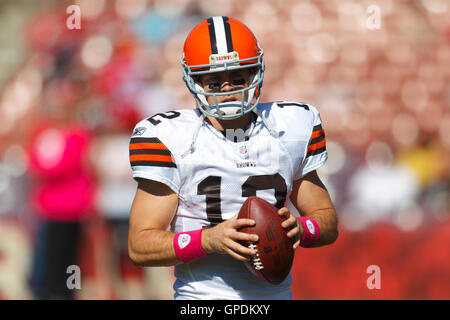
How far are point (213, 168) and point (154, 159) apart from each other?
0.56ft

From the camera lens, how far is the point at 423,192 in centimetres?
440

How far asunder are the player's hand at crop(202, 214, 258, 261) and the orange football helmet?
340 millimetres

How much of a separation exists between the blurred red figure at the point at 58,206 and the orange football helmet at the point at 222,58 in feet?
7.47

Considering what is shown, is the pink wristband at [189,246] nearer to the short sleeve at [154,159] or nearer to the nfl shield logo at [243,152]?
the short sleeve at [154,159]

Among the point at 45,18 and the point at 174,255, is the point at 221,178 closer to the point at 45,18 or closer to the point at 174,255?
the point at 174,255

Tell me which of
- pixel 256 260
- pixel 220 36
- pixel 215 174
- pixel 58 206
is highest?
pixel 58 206

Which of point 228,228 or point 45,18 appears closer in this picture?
point 228,228

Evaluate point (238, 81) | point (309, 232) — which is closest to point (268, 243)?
point (309, 232)

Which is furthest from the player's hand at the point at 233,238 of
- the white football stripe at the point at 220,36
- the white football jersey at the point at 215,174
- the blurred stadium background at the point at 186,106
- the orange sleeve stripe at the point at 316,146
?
the blurred stadium background at the point at 186,106

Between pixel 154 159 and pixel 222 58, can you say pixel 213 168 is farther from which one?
pixel 222 58

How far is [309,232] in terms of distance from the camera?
178 centimetres

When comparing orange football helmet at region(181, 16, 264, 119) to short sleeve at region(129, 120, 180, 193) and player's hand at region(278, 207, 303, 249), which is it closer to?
short sleeve at region(129, 120, 180, 193)
